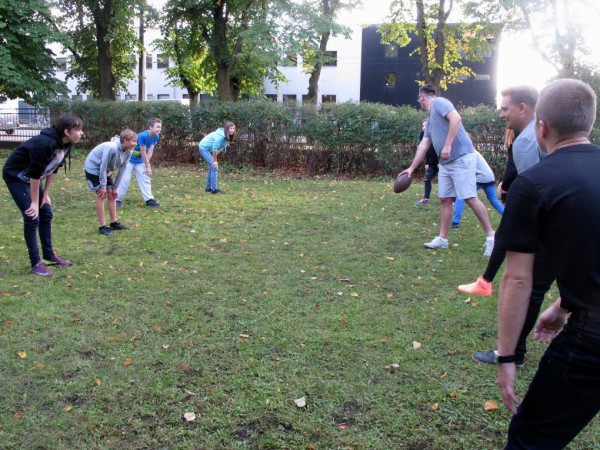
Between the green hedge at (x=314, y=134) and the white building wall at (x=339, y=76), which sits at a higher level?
the white building wall at (x=339, y=76)

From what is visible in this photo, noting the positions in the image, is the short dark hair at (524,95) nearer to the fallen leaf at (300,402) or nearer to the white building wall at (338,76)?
the fallen leaf at (300,402)

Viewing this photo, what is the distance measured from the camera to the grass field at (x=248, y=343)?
127 inches

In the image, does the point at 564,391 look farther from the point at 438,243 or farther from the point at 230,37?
the point at 230,37

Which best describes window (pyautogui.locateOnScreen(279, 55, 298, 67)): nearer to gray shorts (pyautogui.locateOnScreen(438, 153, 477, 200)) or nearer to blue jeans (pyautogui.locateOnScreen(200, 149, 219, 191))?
blue jeans (pyautogui.locateOnScreen(200, 149, 219, 191))

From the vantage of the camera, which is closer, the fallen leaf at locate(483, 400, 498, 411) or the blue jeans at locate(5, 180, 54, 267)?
the fallen leaf at locate(483, 400, 498, 411)

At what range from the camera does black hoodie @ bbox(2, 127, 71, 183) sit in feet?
18.0

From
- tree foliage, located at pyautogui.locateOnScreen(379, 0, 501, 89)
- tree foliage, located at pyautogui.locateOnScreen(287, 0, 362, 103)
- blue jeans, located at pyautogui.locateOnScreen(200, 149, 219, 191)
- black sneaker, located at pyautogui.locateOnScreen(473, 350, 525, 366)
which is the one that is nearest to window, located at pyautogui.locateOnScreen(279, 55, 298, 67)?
tree foliage, located at pyautogui.locateOnScreen(287, 0, 362, 103)

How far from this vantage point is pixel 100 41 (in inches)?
986

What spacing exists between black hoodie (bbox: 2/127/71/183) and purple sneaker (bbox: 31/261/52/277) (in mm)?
942

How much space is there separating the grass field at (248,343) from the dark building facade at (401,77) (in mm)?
39523

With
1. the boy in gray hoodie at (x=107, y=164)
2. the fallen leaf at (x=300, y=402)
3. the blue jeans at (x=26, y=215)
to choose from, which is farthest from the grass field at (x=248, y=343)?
the boy in gray hoodie at (x=107, y=164)

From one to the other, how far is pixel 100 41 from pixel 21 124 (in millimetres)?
5201

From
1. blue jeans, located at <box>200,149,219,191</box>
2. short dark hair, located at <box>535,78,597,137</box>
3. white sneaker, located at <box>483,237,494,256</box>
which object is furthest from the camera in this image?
blue jeans, located at <box>200,149,219,191</box>

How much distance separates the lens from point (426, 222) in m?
9.14
